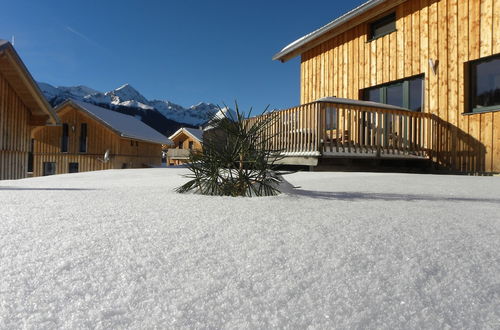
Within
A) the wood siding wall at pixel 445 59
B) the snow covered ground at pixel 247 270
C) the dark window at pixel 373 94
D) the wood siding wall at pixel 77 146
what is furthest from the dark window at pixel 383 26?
the wood siding wall at pixel 77 146

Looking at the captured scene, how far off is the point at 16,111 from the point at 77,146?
10.8 meters

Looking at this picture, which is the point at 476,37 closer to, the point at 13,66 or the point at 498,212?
the point at 498,212

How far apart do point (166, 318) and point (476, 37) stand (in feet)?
28.1

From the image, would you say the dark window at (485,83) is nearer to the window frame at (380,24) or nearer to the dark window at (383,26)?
the window frame at (380,24)

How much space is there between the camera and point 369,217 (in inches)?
58.2

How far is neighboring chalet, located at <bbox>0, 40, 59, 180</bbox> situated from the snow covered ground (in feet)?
30.8

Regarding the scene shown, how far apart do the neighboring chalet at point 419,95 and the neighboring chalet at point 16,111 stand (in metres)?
7.58

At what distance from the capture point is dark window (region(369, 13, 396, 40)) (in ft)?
29.0

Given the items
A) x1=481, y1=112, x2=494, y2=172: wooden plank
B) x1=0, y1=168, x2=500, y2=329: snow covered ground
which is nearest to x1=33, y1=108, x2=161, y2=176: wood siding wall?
x1=481, y1=112, x2=494, y2=172: wooden plank

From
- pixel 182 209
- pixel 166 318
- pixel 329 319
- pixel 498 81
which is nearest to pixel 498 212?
pixel 329 319

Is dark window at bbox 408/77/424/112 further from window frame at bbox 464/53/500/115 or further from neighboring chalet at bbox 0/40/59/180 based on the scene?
neighboring chalet at bbox 0/40/59/180

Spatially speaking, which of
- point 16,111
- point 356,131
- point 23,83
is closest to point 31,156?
point 16,111

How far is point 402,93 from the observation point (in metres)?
8.58

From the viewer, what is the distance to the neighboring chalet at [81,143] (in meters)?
19.2
